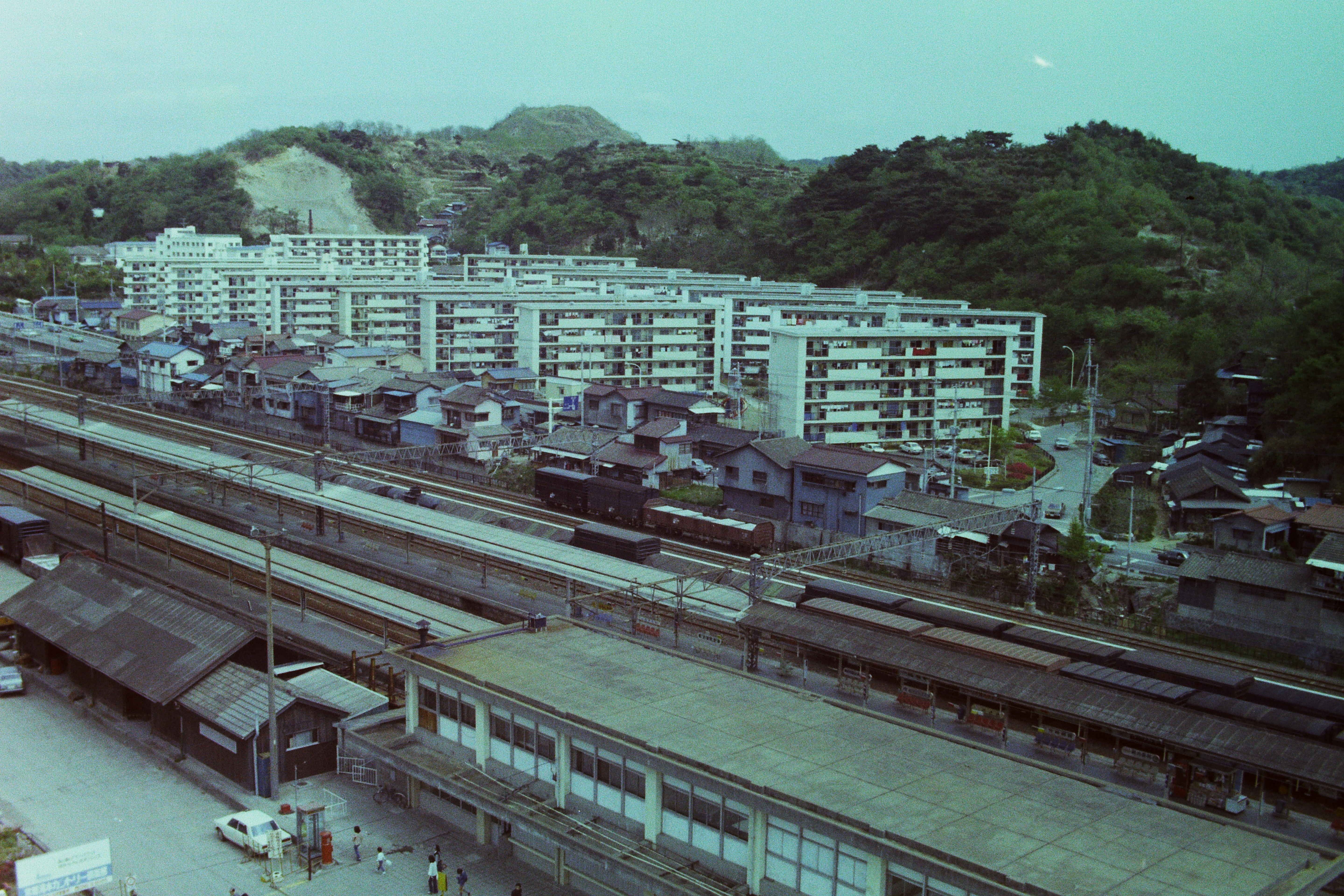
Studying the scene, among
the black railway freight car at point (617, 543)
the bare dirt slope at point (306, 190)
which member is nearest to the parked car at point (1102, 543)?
the black railway freight car at point (617, 543)

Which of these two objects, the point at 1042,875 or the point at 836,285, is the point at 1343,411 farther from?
the point at 836,285

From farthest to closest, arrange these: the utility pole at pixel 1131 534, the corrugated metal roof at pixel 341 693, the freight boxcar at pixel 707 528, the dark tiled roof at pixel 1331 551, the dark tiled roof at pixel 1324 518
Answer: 1. the freight boxcar at pixel 707 528
2. the utility pole at pixel 1131 534
3. the dark tiled roof at pixel 1324 518
4. the dark tiled roof at pixel 1331 551
5. the corrugated metal roof at pixel 341 693

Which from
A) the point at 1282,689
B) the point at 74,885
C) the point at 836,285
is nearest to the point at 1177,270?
the point at 836,285

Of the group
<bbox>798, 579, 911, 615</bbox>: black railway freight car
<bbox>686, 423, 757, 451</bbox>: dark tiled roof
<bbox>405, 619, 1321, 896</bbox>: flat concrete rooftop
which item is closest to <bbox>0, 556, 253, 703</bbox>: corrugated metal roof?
<bbox>405, 619, 1321, 896</bbox>: flat concrete rooftop

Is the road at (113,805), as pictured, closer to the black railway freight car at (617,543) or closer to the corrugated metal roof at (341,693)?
the corrugated metal roof at (341,693)

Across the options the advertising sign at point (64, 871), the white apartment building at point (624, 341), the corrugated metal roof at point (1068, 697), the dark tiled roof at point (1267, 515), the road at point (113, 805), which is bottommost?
the road at point (113, 805)

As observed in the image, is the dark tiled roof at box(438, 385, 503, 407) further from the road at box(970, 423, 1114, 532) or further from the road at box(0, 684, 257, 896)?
the road at box(0, 684, 257, 896)

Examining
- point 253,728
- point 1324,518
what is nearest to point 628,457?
point 1324,518
